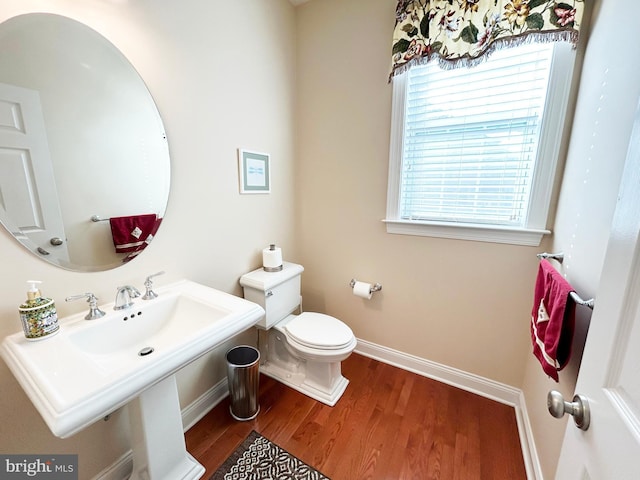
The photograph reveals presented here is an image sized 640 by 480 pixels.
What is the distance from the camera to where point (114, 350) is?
3.48 ft

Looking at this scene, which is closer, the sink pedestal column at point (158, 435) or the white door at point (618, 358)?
the white door at point (618, 358)

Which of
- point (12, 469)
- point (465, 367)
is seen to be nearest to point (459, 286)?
point (465, 367)

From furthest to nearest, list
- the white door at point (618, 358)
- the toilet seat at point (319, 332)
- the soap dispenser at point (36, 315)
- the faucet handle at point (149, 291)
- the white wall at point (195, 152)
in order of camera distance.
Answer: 1. the toilet seat at point (319, 332)
2. the faucet handle at point (149, 291)
3. the white wall at point (195, 152)
4. the soap dispenser at point (36, 315)
5. the white door at point (618, 358)

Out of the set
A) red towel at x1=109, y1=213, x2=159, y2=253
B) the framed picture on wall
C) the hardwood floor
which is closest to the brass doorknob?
the hardwood floor

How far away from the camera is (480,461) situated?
134 centimetres

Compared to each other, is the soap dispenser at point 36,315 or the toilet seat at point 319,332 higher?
the soap dispenser at point 36,315

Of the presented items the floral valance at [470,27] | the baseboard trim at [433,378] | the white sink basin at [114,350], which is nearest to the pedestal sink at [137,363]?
the white sink basin at [114,350]

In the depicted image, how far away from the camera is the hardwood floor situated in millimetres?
1309

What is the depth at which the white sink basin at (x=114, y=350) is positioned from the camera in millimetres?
660

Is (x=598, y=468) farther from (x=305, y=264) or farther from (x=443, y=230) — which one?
(x=305, y=264)

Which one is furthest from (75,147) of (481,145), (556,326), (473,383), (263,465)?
(473,383)

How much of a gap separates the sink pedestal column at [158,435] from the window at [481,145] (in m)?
1.56

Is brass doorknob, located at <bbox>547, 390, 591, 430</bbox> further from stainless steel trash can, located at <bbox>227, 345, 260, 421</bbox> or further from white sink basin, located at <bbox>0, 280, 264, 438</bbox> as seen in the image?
stainless steel trash can, located at <bbox>227, 345, 260, 421</bbox>

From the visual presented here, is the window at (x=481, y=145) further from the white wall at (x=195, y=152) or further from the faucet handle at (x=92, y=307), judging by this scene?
the faucet handle at (x=92, y=307)
